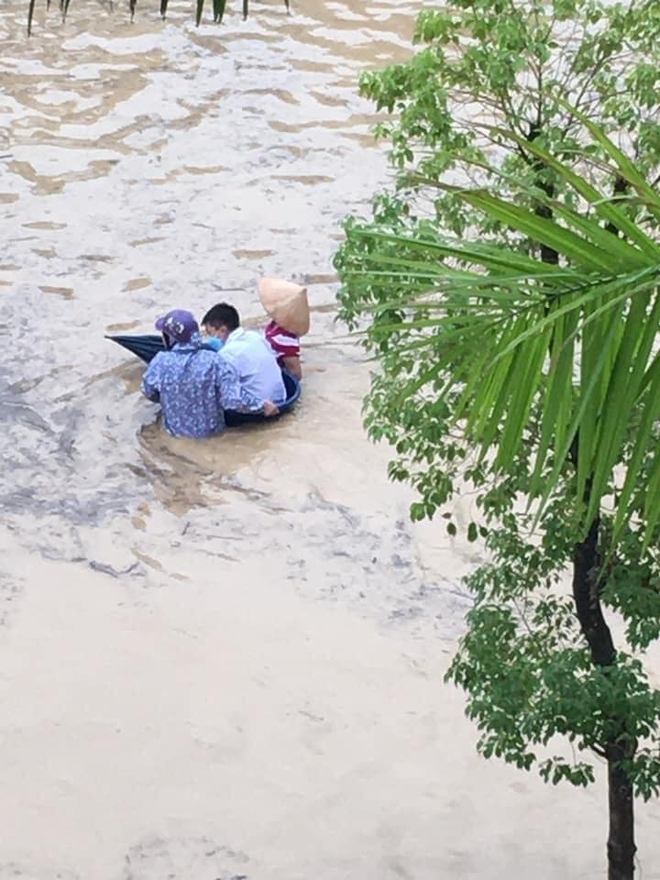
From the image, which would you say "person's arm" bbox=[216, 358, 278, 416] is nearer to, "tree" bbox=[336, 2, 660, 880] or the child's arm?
the child's arm

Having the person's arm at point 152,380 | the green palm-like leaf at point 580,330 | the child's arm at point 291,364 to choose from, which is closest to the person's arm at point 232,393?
the person's arm at point 152,380

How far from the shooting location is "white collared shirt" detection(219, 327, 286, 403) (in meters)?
7.39

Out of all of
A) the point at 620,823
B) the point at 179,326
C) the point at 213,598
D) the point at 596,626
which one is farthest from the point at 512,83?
the point at 179,326

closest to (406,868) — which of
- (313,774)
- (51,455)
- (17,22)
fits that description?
(313,774)

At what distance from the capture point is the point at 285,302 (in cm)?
766

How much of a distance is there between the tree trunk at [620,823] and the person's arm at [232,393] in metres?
3.68

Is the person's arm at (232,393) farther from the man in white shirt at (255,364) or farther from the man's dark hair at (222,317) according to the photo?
the man's dark hair at (222,317)

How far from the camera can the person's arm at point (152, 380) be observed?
7339 millimetres

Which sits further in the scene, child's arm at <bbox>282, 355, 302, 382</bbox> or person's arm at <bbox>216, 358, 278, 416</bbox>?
child's arm at <bbox>282, 355, 302, 382</bbox>

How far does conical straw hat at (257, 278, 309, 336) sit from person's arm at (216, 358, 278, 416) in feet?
1.66

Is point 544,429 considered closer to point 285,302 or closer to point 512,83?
point 512,83

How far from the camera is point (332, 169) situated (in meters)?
10.8

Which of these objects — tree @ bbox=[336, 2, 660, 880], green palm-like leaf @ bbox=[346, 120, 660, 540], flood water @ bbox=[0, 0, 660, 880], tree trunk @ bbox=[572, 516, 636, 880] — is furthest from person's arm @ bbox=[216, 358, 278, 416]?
green palm-like leaf @ bbox=[346, 120, 660, 540]

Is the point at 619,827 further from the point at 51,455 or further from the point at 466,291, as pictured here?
the point at 51,455
